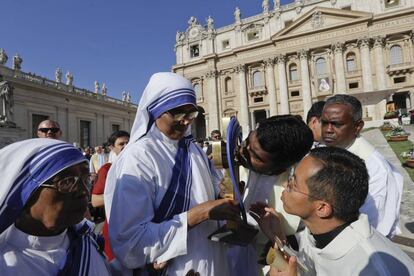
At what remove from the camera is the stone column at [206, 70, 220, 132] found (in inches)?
1527

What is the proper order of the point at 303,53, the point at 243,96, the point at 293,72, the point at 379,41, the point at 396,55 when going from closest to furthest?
1. the point at 379,41
2. the point at 396,55
3. the point at 303,53
4. the point at 293,72
5. the point at 243,96

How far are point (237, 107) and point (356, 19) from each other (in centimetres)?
1667

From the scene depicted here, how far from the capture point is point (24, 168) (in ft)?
4.02

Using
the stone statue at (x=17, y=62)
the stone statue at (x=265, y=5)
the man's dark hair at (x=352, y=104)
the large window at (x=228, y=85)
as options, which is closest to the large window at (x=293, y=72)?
the large window at (x=228, y=85)

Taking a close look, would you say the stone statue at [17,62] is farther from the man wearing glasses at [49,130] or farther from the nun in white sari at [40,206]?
the nun in white sari at [40,206]

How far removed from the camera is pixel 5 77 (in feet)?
69.8

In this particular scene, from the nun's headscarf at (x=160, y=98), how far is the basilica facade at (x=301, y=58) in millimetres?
29108

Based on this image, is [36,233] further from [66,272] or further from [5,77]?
[5,77]

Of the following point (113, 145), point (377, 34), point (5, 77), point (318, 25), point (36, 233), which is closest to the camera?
point (36, 233)

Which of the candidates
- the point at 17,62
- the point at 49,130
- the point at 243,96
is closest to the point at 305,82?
the point at 243,96

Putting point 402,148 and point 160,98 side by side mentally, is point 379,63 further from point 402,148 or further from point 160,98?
point 160,98

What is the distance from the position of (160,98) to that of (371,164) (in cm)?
167

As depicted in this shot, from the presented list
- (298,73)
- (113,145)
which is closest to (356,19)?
(298,73)

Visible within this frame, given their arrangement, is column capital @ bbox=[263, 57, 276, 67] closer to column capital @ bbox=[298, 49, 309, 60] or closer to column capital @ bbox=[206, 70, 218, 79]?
column capital @ bbox=[298, 49, 309, 60]
